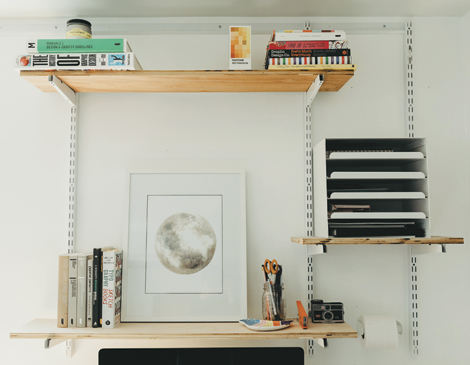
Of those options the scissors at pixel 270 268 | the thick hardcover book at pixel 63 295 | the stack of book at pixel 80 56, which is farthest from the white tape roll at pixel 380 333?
the stack of book at pixel 80 56

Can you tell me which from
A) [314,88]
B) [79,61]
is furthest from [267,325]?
[79,61]

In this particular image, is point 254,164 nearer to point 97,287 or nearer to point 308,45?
point 308,45

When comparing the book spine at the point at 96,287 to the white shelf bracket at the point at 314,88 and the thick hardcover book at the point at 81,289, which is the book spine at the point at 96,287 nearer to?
the thick hardcover book at the point at 81,289

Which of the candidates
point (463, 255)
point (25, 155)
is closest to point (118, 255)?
point (25, 155)

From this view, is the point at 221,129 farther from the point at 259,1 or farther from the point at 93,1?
the point at 93,1

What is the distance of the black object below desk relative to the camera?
4.66ft

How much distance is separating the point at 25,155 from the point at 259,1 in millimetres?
1191

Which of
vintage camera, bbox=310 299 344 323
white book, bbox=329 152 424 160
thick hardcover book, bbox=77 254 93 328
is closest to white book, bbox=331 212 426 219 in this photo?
white book, bbox=329 152 424 160

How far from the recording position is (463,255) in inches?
65.4

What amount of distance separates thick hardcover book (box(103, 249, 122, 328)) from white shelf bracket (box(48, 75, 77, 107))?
0.65 m

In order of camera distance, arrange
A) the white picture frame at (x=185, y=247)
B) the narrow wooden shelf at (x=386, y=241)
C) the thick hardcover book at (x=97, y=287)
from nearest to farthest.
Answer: the narrow wooden shelf at (x=386, y=241), the thick hardcover book at (x=97, y=287), the white picture frame at (x=185, y=247)

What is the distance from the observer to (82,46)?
1433 mm

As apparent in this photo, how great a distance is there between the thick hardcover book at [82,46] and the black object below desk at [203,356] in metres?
1.11

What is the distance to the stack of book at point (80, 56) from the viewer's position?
142cm
